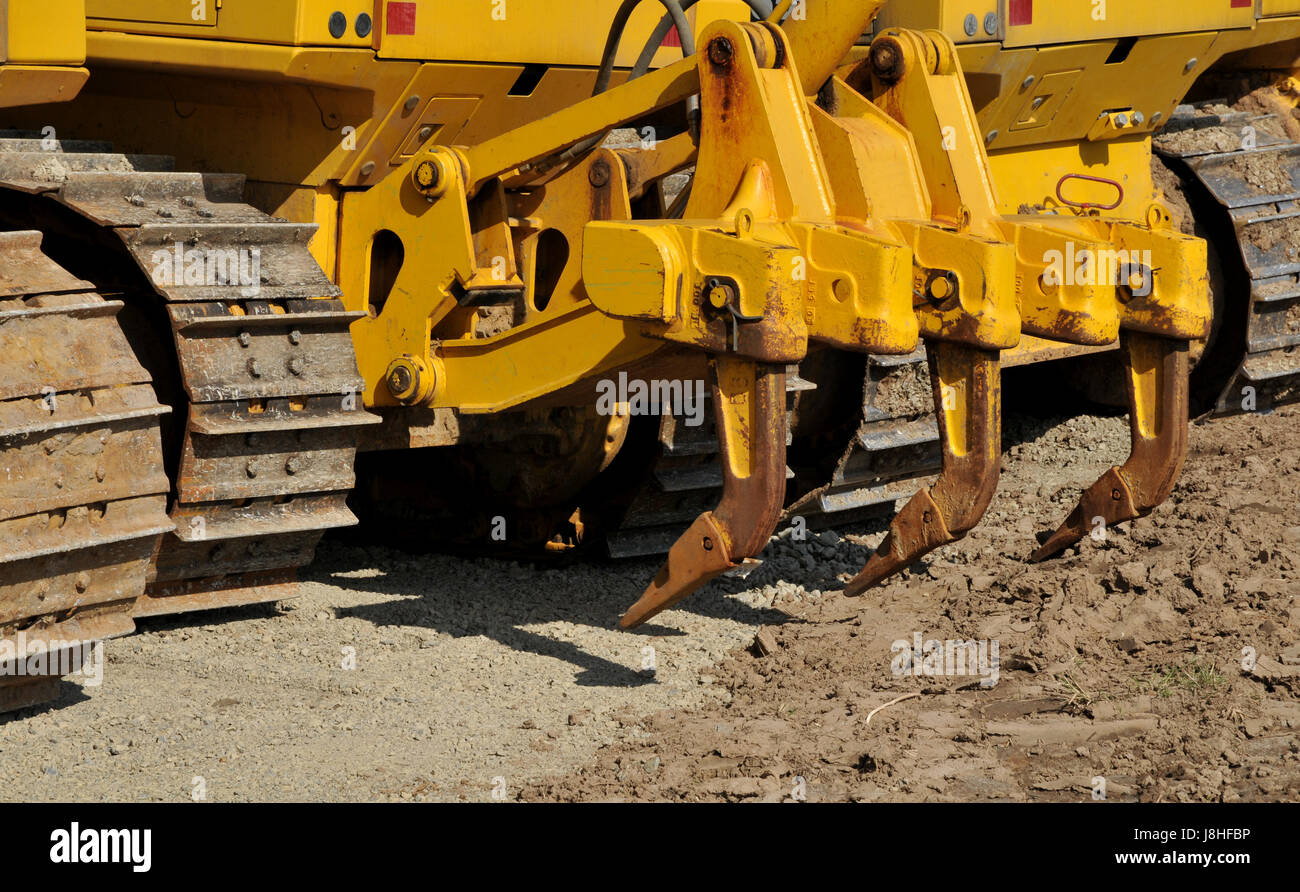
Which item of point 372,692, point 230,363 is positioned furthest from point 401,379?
point 372,692

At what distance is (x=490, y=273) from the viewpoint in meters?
5.44

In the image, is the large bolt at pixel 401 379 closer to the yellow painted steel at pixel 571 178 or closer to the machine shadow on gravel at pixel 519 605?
the yellow painted steel at pixel 571 178

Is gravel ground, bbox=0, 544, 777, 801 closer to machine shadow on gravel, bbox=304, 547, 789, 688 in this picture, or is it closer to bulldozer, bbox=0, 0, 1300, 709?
machine shadow on gravel, bbox=304, 547, 789, 688

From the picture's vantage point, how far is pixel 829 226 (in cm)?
465

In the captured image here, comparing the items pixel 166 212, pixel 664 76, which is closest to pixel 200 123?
pixel 166 212

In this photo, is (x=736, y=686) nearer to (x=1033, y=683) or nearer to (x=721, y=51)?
(x=1033, y=683)

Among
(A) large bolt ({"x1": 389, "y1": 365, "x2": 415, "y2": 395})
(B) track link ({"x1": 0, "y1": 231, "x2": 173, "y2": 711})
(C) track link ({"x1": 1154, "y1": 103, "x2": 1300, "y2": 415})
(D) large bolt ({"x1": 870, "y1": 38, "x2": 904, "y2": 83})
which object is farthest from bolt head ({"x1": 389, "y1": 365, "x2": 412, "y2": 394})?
(C) track link ({"x1": 1154, "y1": 103, "x2": 1300, "y2": 415})

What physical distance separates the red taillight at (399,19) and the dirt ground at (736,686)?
1.75 metres

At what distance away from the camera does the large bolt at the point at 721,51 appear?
4746 millimetres

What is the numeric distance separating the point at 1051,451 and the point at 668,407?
2.51m

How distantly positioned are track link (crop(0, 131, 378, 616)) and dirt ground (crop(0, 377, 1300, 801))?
0.36 metres

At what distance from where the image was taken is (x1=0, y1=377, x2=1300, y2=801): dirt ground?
13.9 ft

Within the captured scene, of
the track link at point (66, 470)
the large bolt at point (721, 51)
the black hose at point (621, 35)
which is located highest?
the black hose at point (621, 35)

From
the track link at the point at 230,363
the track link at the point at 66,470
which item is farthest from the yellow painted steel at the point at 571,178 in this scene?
the track link at the point at 66,470
